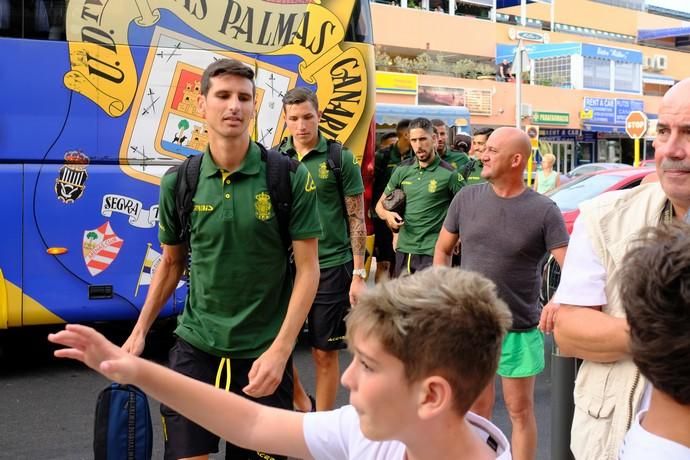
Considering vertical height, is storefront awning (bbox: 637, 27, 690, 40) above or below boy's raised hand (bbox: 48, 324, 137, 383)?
above

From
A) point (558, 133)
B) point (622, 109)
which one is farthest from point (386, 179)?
point (622, 109)

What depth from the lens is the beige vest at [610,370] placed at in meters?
2.23

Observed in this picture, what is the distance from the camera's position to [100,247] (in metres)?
7.06

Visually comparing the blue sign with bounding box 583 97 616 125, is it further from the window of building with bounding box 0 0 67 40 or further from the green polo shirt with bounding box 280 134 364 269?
the green polo shirt with bounding box 280 134 364 269

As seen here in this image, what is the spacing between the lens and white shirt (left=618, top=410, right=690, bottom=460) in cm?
161

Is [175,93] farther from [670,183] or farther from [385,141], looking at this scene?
[670,183]

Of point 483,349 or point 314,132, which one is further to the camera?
point 314,132

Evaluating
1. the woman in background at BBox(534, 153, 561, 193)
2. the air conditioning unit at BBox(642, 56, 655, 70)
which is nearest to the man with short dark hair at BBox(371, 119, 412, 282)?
the woman in background at BBox(534, 153, 561, 193)

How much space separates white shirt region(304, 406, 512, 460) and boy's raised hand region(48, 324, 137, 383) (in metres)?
0.48

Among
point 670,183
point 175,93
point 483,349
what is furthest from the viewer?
point 175,93

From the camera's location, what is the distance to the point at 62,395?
657 cm

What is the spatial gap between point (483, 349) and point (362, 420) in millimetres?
306

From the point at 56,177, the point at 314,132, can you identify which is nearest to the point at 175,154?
Answer: the point at 56,177

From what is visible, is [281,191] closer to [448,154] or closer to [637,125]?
[448,154]
